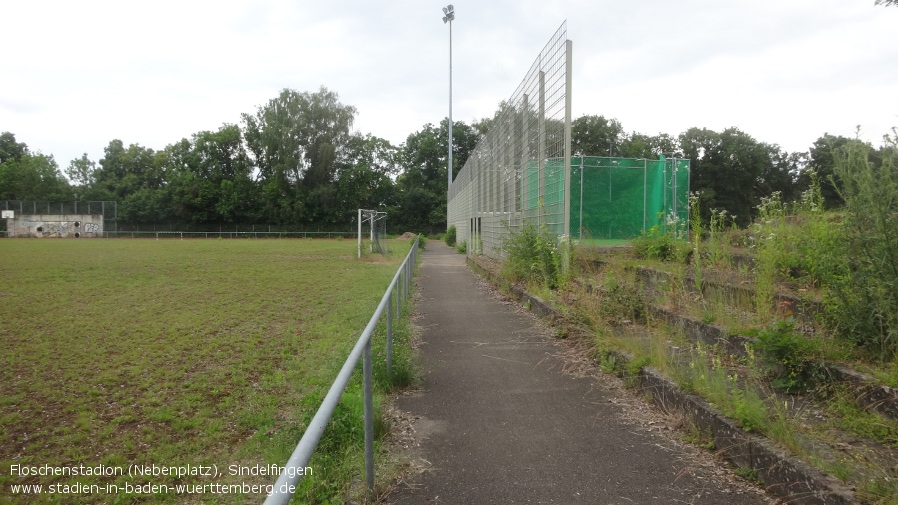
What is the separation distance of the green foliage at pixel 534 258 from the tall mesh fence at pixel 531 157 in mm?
215

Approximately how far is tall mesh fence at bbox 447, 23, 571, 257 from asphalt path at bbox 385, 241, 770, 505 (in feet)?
11.1

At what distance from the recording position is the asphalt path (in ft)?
10.8

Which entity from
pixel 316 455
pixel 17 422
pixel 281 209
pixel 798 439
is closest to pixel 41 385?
pixel 17 422

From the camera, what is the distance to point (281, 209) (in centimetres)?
6206

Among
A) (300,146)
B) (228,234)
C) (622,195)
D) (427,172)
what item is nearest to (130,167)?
(228,234)

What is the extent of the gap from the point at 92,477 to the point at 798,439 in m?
4.12

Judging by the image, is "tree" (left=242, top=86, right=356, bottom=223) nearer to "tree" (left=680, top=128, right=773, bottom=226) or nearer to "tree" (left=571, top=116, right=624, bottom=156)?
"tree" (left=571, top=116, right=624, bottom=156)

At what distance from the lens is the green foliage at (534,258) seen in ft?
30.6

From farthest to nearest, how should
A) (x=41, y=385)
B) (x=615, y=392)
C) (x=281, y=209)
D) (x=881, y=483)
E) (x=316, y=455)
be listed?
(x=281, y=209) → (x=41, y=385) → (x=615, y=392) → (x=316, y=455) → (x=881, y=483)

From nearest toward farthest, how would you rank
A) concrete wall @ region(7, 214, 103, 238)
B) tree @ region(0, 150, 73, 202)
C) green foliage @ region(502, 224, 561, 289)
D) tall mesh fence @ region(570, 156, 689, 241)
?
green foliage @ region(502, 224, 561, 289) → tall mesh fence @ region(570, 156, 689, 241) → concrete wall @ region(7, 214, 103, 238) → tree @ region(0, 150, 73, 202)

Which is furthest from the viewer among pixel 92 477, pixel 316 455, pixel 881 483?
pixel 92 477

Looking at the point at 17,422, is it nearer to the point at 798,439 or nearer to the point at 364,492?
the point at 364,492

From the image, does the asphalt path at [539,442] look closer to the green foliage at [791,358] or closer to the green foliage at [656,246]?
the green foliage at [791,358]

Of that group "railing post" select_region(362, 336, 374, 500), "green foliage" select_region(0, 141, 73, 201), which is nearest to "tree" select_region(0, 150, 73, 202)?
"green foliage" select_region(0, 141, 73, 201)
